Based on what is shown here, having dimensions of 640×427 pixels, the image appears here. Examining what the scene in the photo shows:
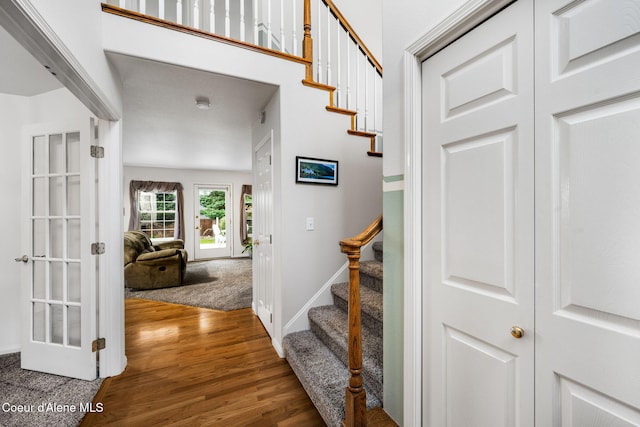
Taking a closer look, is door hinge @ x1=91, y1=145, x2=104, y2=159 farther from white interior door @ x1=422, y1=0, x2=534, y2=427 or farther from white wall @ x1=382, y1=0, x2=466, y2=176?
white interior door @ x1=422, y1=0, x2=534, y2=427

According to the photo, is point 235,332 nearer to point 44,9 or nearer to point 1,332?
point 1,332

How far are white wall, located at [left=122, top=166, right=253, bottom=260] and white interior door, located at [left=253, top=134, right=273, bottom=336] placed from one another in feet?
10.9

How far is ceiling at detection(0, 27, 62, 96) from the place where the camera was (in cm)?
165

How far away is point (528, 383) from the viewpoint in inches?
32.5

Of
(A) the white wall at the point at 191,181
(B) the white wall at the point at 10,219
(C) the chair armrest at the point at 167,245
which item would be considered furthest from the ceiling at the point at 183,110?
(C) the chair armrest at the point at 167,245

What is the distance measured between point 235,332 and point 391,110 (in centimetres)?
252

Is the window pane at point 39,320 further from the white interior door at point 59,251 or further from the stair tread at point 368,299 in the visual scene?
the stair tread at point 368,299

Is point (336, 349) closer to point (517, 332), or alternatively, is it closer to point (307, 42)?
point (517, 332)

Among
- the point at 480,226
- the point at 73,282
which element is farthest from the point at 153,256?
the point at 480,226

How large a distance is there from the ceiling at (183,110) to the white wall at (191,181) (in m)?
1.35

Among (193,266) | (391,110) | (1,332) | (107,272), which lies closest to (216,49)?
(391,110)

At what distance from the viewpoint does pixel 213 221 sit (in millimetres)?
7133

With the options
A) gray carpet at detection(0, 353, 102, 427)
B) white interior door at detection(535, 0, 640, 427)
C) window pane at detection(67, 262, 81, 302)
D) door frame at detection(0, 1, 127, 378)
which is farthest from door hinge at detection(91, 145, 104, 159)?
white interior door at detection(535, 0, 640, 427)

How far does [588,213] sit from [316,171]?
5.98 feet
